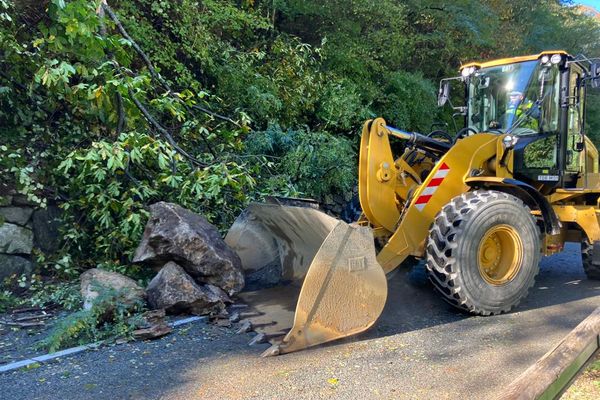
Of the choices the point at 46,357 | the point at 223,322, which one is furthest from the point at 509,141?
the point at 46,357

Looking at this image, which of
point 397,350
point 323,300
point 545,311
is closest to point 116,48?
point 323,300

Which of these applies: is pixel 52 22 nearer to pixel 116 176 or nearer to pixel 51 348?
pixel 116 176

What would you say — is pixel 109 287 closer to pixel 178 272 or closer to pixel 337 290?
pixel 178 272

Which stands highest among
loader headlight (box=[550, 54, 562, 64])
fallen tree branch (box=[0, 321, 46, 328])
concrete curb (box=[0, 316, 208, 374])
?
loader headlight (box=[550, 54, 562, 64])

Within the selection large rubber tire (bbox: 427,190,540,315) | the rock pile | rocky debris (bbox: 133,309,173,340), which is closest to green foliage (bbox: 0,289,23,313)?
the rock pile

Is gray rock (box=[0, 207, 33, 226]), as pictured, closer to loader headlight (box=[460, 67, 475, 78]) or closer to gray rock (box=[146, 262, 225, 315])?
gray rock (box=[146, 262, 225, 315])

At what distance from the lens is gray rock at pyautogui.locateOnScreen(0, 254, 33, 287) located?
5836 mm

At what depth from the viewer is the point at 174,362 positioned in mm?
4008

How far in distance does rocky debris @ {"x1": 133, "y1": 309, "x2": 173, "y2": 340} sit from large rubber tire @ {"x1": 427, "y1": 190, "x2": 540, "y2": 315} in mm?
2472

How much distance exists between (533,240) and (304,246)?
7.66 feet

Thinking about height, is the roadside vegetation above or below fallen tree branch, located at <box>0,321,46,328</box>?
above

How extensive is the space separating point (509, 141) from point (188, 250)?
3.54m

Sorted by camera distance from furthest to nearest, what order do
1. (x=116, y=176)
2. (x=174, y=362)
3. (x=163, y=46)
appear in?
(x=163, y=46) → (x=116, y=176) → (x=174, y=362)

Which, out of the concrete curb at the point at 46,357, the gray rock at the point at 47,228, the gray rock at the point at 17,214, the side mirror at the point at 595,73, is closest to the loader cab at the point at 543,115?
the side mirror at the point at 595,73
